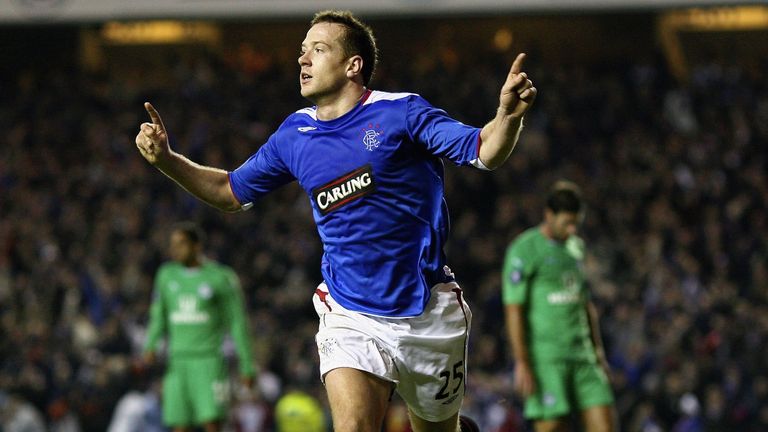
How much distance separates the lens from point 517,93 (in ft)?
13.0

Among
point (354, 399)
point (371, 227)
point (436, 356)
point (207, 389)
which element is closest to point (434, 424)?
point (436, 356)

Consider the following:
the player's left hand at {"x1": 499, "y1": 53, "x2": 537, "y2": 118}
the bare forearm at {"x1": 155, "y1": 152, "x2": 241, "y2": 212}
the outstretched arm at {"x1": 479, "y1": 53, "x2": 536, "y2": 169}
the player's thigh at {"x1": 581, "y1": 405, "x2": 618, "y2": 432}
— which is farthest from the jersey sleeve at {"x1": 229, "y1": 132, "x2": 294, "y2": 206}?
the player's thigh at {"x1": 581, "y1": 405, "x2": 618, "y2": 432}

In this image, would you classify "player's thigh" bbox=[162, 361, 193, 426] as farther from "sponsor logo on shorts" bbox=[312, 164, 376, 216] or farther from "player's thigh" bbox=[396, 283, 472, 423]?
"sponsor logo on shorts" bbox=[312, 164, 376, 216]

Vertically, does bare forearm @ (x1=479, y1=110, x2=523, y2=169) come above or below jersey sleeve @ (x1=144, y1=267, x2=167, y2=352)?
above

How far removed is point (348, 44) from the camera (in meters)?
4.71

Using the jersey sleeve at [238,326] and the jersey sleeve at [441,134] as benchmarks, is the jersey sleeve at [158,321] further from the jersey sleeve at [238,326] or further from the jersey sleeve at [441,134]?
the jersey sleeve at [441,134]

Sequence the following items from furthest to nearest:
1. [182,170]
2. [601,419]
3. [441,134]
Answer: [601,419] < [182,170] < [441,134]

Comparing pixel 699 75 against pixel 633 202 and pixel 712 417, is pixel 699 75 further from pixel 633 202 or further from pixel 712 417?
pixel 712 417

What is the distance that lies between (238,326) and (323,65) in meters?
5.80

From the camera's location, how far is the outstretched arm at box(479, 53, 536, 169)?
12.9 feet

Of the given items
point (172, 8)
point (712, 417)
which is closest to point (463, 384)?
point (712, 417)

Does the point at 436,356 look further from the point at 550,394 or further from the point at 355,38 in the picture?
the point at 550,394

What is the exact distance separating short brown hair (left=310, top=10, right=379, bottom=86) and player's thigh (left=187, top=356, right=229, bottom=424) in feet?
18.9

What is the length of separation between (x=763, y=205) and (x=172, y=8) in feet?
27.1
